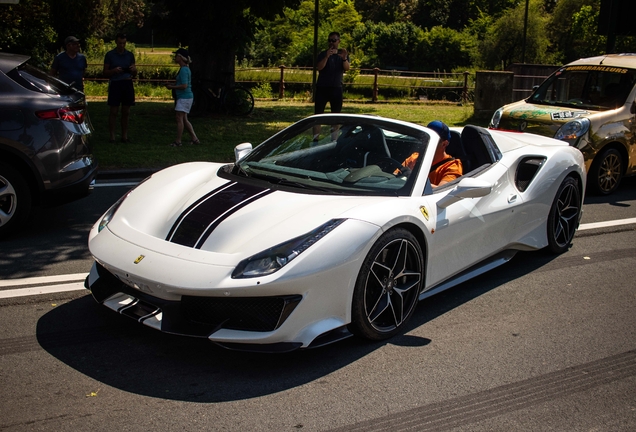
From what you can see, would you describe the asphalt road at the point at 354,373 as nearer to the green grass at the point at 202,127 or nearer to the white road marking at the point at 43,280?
the white road marking at the point at 43,280

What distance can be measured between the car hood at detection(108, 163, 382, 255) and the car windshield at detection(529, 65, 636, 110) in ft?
20.5

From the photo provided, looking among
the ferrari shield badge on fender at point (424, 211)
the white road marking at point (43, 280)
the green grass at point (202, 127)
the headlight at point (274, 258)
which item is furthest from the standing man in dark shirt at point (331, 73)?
the headlight at point (274, 258)

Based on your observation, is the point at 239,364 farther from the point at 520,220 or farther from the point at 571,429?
the point at 520,220

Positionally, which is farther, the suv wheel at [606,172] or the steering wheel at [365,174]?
the suv wheel at [606,172]

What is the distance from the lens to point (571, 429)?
3490mm

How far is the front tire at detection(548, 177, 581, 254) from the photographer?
6.15 metres

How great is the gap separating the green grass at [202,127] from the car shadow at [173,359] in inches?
125

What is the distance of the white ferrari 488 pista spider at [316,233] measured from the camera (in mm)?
3859

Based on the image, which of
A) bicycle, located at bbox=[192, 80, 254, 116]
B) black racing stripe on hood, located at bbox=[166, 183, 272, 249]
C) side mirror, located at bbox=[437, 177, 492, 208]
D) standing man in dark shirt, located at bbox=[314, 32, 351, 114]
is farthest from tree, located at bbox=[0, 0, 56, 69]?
side mirror, located at bbox=[437, 177, 492, 208]

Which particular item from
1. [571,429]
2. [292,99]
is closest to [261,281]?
[571,429]

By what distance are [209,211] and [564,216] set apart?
11.4 feet

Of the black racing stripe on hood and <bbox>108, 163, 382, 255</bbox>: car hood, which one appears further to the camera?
the black racing stripe on hood

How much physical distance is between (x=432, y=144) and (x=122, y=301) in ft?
7.94

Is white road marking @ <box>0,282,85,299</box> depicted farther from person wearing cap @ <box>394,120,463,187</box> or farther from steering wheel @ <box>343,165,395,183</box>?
person wearing cap @ <box>394,120,463,187</box>
